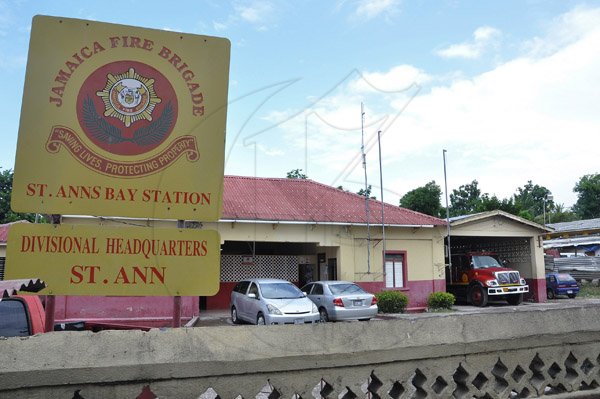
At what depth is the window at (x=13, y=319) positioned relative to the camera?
445 cm

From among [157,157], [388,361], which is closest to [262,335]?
[388,361]

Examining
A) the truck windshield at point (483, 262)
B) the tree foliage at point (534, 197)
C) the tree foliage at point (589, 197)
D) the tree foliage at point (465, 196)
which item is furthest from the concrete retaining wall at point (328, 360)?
the tree foliage at point (534, 197)

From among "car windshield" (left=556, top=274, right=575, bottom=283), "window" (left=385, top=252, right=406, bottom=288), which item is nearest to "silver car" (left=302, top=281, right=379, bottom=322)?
"window" (left=385, top=252, right=406, bottom=288)

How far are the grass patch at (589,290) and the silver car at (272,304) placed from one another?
20.7 meters

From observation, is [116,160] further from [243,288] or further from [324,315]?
[324,315]

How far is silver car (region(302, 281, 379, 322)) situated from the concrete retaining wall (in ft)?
41.1

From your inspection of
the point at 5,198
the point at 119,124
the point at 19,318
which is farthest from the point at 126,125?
the point at 5,198

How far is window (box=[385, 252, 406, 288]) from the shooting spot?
2164cm

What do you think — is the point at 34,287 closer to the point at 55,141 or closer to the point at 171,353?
the point at 55,141

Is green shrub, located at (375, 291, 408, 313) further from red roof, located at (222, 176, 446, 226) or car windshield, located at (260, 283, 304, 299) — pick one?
car windshield, located at (260, 283, 304, 299)

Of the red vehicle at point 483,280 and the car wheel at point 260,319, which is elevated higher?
the red vehicle at point 483,280

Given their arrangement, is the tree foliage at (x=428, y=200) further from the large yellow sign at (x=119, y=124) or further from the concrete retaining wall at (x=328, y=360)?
the large yellow sign at (x=119, y=124)

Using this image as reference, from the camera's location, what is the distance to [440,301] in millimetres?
21109

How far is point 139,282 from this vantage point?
3971 mm
